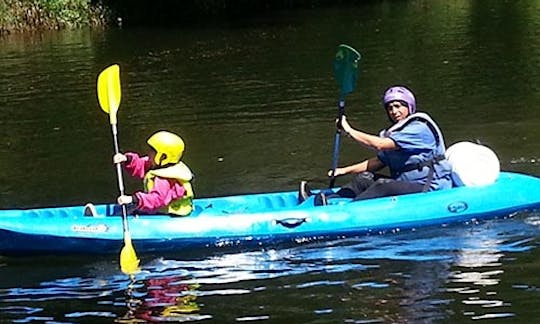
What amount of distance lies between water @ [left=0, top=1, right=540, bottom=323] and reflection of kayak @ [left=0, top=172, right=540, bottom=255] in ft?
0.31

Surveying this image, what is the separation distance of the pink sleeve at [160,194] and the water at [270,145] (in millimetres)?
400

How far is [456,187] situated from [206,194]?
103 inches

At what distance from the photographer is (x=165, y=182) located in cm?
789

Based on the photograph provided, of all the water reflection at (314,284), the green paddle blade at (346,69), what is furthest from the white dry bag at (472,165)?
the green paddle blade at (346,69)

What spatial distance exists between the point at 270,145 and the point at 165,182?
4.08 meters

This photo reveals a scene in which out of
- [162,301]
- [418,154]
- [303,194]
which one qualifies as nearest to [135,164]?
[303,194]

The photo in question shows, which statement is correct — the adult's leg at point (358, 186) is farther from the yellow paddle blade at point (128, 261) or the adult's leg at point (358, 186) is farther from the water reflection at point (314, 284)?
the yellow paddle blade at point (128, 261)

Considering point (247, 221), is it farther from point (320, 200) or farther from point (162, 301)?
point (162, 301)

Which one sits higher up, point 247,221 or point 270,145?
point 270,145

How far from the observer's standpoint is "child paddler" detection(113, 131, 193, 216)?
7797mm

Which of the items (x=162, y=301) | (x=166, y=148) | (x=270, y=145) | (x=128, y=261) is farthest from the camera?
(x=270, y=145)

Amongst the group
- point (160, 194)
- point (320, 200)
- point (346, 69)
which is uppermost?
point (346, 69)

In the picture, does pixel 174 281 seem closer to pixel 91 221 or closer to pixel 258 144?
pixel 91 221

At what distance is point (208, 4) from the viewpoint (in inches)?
1309
